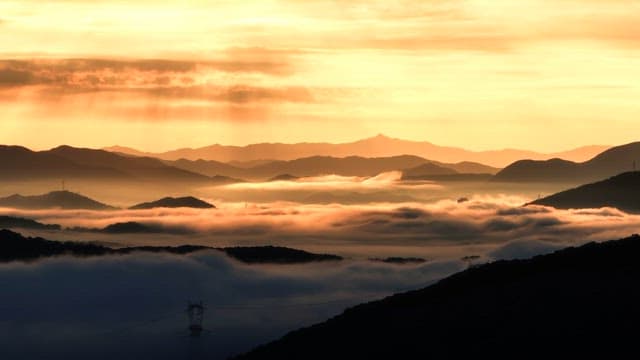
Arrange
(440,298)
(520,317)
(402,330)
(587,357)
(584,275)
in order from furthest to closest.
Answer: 1. (440,298)
2. (584,275)
3. (402,330)
4. (520,317)
5. (587,357)

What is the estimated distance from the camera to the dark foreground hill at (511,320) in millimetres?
136375

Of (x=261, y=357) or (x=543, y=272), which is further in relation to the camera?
(x=543, y=272)

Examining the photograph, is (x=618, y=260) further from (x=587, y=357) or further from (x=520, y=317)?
(x=587, y=357)

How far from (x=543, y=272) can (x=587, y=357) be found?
2490 inches

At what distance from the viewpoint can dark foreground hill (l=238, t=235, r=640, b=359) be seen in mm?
136375

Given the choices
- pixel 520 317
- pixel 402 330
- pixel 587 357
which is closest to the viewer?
pixel 587 357

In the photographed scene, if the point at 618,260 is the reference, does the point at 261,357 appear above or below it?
below

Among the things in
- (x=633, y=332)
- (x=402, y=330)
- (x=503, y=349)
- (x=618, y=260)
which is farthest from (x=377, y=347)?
(x=618, y=260)

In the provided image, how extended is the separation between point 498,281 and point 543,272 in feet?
29.0

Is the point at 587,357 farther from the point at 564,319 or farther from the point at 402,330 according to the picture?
the point at 402,330

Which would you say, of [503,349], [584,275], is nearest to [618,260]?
[584,275]

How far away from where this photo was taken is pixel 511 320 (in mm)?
150625

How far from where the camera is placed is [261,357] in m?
173

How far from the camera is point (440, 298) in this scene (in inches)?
7446
